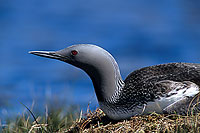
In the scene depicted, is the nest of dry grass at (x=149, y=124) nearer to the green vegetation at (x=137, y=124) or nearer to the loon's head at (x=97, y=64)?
the green vegetation at (x=137, y=124)

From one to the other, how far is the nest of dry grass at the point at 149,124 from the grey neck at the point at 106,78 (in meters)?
0.41

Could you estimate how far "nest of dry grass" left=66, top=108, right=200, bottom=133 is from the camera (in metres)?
4.19

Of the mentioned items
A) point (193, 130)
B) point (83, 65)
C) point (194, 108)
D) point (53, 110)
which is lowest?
point (193, 130)

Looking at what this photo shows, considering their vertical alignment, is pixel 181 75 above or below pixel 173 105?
above

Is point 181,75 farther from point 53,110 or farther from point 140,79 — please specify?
point 53,110

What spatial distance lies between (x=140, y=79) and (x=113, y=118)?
0.72 m

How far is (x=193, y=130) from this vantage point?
4.03m

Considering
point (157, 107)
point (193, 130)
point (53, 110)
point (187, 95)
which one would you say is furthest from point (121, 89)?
point (53, 110)

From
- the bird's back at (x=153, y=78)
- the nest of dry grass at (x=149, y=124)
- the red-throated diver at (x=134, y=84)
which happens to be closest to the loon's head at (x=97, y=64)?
the red-throated diver at (x=134, y=84)

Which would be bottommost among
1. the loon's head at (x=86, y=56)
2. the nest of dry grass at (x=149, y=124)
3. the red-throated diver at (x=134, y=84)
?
the nest of dry grass at (x=149, y=124)

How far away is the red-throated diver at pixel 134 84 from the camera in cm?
461

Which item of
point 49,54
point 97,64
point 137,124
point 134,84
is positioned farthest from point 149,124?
point 49,54

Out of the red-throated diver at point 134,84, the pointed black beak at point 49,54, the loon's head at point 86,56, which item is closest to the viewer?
the red-throated diver at point 134,84

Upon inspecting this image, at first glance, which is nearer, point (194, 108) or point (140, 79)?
point (194, 108)
